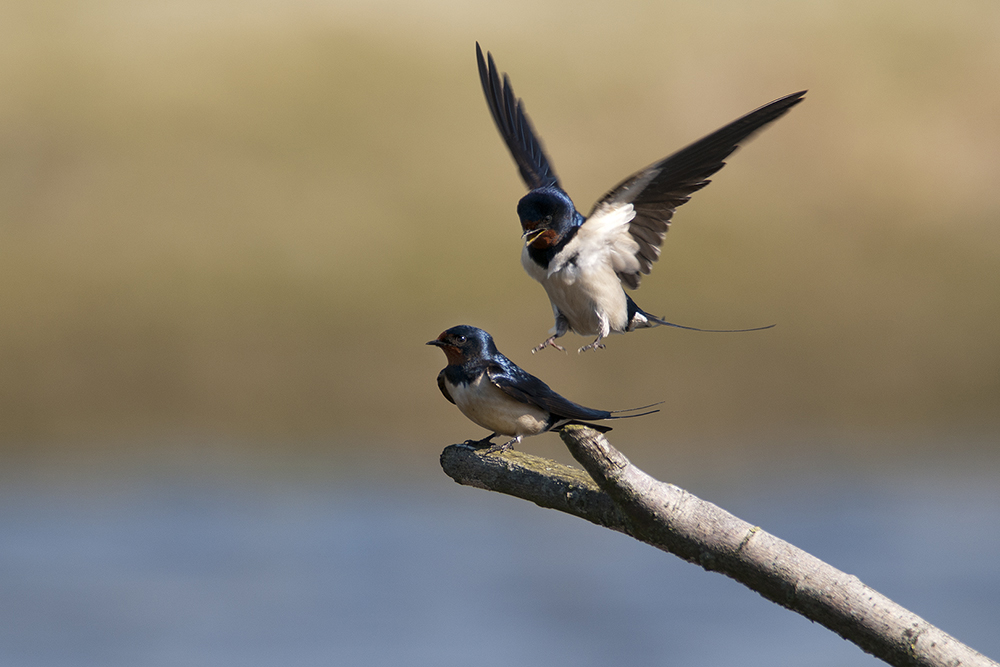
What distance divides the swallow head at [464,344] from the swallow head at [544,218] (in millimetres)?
335

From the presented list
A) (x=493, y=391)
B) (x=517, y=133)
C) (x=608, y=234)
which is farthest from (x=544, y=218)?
(x=517, y=133)

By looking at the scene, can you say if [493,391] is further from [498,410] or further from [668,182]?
[668,182]

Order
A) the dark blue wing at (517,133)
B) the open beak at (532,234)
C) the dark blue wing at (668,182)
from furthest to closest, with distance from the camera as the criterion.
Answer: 1. the dark blue wing at (517,133)
2. the open beak at (532,234)
3. the dark blue wing at (668,182)

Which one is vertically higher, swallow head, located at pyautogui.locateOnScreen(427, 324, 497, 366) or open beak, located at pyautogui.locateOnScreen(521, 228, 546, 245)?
open beak, located at pyautogui.locateOnScreen(521, 228, 546, 245)

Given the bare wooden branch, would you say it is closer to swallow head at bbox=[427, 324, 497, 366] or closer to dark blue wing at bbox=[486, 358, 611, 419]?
dark blue wing at bbox=[486, 358, 611, 419]

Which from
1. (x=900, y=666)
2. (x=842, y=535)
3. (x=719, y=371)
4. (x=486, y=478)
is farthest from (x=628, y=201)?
(x=719, y=371)

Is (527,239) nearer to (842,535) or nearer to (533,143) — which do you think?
(533,143)

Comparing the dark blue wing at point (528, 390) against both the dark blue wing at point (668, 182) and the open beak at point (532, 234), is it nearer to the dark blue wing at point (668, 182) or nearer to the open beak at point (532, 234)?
the open beak at point (532, 234)

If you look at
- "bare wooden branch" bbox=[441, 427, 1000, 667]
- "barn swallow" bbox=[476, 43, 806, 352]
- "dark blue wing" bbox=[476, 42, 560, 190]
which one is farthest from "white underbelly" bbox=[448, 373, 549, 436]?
"dark blue wing" bbox=[476, 42, 560, 190]

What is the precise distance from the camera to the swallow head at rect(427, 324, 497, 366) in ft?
11.1

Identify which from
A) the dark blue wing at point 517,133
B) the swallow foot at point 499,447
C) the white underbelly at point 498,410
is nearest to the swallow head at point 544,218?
the white underbelly at point 498,410

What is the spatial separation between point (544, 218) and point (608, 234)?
0.77 ft

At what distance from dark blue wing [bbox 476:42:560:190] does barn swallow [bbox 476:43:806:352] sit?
0.87 m

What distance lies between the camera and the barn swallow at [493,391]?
3.23 meters
